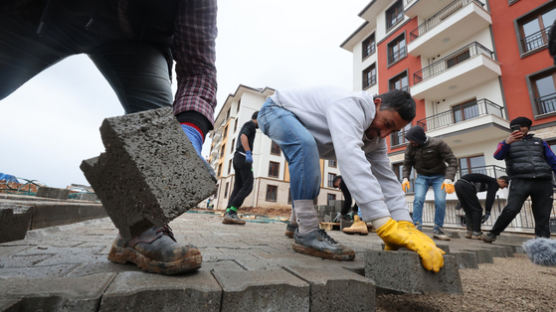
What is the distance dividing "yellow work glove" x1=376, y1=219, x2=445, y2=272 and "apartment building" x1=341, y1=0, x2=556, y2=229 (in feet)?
37.1

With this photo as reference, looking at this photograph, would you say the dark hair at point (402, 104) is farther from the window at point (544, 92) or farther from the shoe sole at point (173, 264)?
the window at point (544, 92)

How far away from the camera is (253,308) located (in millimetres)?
879

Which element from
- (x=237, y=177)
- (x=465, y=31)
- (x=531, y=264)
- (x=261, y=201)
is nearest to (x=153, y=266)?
(x=237, y=177)

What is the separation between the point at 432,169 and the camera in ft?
15.0

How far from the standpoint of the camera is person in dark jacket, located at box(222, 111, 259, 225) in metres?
→ 4.53

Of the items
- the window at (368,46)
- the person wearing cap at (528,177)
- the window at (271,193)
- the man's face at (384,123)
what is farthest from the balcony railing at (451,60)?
the window at (271,193)

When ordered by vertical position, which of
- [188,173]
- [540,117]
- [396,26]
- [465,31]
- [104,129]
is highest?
[396,26]

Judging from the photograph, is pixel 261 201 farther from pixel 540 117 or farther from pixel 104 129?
pixel 104 129

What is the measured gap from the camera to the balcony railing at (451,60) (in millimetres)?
11875

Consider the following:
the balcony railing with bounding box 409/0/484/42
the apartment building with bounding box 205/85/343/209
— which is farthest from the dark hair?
the apartment building with bounding box 205/85/343/209

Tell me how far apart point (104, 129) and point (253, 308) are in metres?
0.80

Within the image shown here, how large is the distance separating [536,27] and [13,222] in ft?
54.2

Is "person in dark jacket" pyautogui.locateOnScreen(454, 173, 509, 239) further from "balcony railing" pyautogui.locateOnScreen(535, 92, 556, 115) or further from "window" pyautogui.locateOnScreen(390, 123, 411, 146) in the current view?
"window" pyautogui.locateOnScreen(390, 123, 411, 146)

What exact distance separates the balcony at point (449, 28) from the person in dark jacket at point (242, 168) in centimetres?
1303
